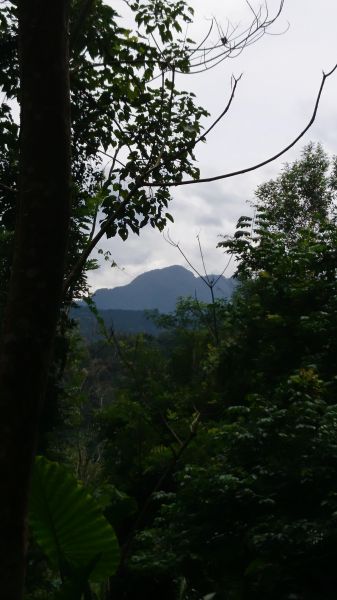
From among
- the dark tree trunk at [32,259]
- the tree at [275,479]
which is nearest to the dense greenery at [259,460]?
the tree at [275,479]

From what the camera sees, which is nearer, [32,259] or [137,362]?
[32,259]

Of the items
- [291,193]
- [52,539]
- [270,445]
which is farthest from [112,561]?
[291,193]

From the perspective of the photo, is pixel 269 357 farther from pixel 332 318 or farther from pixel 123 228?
pixel 123 228

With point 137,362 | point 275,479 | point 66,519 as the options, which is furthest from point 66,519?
point 275,479

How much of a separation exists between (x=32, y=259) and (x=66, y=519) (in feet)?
5.35

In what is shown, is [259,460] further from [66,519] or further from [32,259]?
[32,259]

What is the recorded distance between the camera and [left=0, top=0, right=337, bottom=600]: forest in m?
1.31

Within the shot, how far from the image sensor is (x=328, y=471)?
164 inches

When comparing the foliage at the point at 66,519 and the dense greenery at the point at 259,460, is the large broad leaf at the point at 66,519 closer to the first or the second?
the foliage at the point at 66,519

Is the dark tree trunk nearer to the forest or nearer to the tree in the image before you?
the forest

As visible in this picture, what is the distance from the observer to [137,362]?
11.8ft

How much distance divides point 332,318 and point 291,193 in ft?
59.7

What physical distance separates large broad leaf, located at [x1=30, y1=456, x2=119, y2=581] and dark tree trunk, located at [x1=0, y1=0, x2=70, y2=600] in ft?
4.29

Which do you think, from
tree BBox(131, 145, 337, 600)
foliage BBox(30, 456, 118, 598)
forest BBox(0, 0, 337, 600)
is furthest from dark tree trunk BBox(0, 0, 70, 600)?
tree BBox(131, 145, 337, 600)
